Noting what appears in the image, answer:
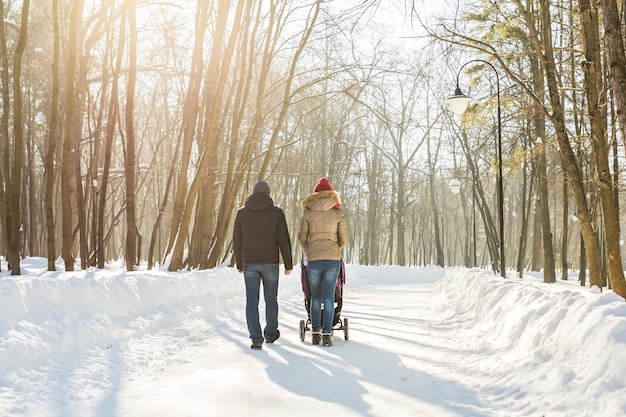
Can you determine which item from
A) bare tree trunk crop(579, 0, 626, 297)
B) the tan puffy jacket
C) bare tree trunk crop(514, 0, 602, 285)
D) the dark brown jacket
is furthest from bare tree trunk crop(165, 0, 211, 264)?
bare tree trunk crop(579, 0, 626, 297)

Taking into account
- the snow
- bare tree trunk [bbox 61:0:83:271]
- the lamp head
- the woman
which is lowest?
the snow

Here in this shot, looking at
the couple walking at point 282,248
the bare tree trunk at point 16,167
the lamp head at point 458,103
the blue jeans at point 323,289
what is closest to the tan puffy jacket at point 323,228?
the couple walking at point 282,248

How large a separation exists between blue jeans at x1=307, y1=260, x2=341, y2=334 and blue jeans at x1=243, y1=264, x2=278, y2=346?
484mm

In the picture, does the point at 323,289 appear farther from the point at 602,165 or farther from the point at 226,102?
the point at 226,102

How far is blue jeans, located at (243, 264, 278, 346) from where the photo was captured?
7000 mm

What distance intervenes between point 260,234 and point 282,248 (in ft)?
1.08

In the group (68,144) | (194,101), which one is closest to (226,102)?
(194,101)

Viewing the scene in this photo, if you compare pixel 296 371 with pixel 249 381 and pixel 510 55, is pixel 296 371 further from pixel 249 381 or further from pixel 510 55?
pixel 510 55

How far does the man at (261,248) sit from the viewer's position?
7.13m

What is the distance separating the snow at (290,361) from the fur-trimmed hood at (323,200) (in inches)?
69.1

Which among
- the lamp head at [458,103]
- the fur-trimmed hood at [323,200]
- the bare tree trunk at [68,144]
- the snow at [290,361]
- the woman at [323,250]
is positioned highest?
the lamp head at [458,103]

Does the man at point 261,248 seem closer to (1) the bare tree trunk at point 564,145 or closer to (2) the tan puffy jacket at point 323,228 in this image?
(2) the tan puffy jacket at point 323,228

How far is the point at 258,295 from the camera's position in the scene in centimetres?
721

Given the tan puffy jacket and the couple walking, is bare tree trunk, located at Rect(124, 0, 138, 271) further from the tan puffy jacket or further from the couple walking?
the tan puffy jacket
